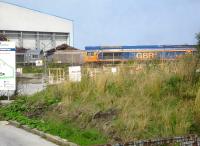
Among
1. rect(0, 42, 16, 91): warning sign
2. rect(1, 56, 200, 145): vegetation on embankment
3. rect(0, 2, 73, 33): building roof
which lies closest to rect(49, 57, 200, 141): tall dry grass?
rect(1, 56, 200, 145): vegetation on embankment

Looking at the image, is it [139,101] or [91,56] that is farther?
[91,56]

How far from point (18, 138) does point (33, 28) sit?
9683 centimetres

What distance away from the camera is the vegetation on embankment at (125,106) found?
9.94 m

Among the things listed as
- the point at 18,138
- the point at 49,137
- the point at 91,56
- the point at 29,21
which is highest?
the point at 29,21

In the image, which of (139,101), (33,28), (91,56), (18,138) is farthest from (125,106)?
(33,28)

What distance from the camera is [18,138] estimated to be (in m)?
11.5

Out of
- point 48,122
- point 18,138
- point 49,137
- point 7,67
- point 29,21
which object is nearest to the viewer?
point 49,137

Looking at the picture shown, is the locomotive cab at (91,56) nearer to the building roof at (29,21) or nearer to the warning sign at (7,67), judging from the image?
the warning sign at (7,67)

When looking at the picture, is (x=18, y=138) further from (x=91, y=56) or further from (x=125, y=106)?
(x=91, y=56)

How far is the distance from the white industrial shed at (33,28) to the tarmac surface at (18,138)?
87646 mm

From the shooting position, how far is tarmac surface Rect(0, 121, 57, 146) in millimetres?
10617

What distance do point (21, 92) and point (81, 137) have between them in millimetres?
13086

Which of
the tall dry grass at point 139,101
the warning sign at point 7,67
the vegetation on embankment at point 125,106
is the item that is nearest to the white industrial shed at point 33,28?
the warning sign at point 7,67

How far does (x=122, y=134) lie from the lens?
9906mm
